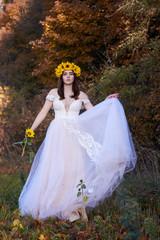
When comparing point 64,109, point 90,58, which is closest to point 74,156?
point 64,109

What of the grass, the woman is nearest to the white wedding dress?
the woman

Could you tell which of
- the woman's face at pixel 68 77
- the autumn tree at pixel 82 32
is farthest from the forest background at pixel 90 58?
the woman's face at pixel 68 77

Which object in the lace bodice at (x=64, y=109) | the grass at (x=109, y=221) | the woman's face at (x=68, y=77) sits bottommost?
the grass at (x=109, y=221)

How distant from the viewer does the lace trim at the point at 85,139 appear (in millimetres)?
3660

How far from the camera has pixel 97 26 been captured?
1013cm

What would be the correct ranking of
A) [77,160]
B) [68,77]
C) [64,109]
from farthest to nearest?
1. [68,77]
2. [64,109]
3. [77,160]

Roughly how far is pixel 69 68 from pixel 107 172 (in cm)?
172

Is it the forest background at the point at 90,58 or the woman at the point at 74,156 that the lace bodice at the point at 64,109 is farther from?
the forest background at the point at 90,58

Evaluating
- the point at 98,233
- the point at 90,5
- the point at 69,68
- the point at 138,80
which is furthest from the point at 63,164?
the point at 90,5

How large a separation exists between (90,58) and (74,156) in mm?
6836

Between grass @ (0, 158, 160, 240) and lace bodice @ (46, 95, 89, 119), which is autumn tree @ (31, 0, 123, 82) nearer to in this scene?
lace bodice @ (46, 95, 89, 119)

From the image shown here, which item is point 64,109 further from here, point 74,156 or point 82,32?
point 82,32

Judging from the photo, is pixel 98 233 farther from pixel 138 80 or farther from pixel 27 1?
pixel 27 1

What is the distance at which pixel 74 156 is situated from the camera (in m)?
3.86
